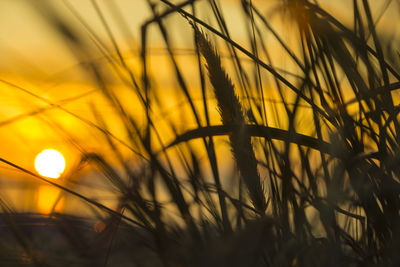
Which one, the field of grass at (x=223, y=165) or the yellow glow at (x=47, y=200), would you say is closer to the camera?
the field of grass at (x=223, y=165)

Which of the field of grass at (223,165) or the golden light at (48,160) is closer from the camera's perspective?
the field of grass at (223,165)

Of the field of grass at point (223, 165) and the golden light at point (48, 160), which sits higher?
the golden light at point (48, 160)

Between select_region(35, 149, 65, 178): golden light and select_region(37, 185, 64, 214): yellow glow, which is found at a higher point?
select_region(35, 149, 65, 178): golden light

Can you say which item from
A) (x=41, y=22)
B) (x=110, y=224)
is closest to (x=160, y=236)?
(x=110, y=224)

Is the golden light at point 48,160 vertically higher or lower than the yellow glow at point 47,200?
higher

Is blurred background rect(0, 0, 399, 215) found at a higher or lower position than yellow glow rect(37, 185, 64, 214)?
higher

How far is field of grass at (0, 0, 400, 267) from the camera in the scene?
35 cm

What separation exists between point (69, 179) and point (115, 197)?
5 cm

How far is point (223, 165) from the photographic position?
56cm

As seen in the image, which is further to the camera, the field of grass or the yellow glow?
the yellow glow

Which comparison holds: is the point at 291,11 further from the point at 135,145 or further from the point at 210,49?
the point at 135,145

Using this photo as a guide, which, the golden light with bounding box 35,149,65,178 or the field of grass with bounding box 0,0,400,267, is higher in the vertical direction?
the golden light with bounding box 35,149,65,178

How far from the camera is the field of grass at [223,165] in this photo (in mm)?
353

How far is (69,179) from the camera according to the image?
448 mm
